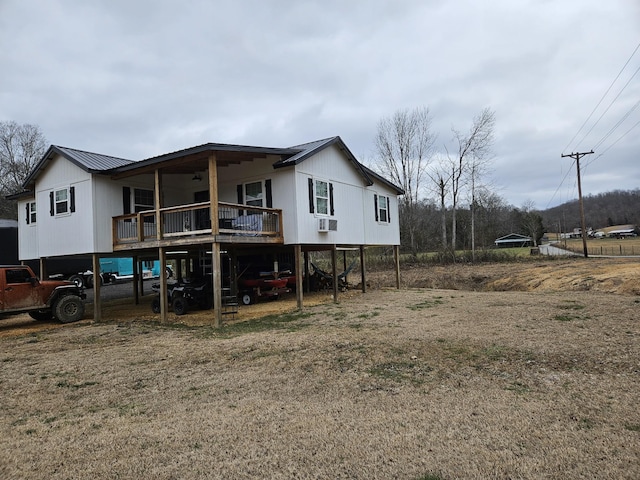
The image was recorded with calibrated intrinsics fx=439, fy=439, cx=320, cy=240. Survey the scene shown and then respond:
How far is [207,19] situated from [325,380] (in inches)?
550

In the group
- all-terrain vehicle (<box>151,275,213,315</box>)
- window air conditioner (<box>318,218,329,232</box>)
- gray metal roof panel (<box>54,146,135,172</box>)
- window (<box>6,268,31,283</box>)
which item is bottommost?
all-terrain vehicle (<box>151,275,213,315</box>)

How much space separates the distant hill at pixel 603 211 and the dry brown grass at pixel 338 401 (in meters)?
91.6

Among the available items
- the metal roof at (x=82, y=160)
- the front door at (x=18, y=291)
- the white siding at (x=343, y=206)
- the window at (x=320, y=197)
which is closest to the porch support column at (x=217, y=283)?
the white siding at (x=343, y=206)

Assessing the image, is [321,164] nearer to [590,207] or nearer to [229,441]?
[229,441]

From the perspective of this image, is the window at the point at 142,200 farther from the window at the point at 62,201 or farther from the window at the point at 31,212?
the window at the point at 31,212

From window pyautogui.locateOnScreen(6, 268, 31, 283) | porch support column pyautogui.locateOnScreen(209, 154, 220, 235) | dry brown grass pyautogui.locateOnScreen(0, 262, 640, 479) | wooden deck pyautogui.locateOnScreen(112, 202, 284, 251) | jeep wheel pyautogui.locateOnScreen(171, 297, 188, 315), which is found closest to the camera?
dry brown grass pyautogui.locateOnScreen(0, 262, 640, 479)

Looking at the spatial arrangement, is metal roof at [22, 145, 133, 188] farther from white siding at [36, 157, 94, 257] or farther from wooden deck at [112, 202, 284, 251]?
wooden deck at [112, 202, 284, 251]

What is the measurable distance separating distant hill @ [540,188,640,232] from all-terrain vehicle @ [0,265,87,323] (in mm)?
92478

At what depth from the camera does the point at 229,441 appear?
433 cm

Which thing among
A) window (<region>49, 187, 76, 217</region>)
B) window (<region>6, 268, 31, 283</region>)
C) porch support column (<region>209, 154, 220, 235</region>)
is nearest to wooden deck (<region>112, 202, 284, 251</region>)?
porch support column (<region>209, 154, 220, 235</region>)

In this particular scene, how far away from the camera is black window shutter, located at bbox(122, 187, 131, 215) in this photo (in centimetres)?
1533

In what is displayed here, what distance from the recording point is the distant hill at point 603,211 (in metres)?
92.1

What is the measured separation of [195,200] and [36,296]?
6549 millimetres

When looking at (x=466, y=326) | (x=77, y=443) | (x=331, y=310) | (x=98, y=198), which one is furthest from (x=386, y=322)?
(x=98, y=198)
